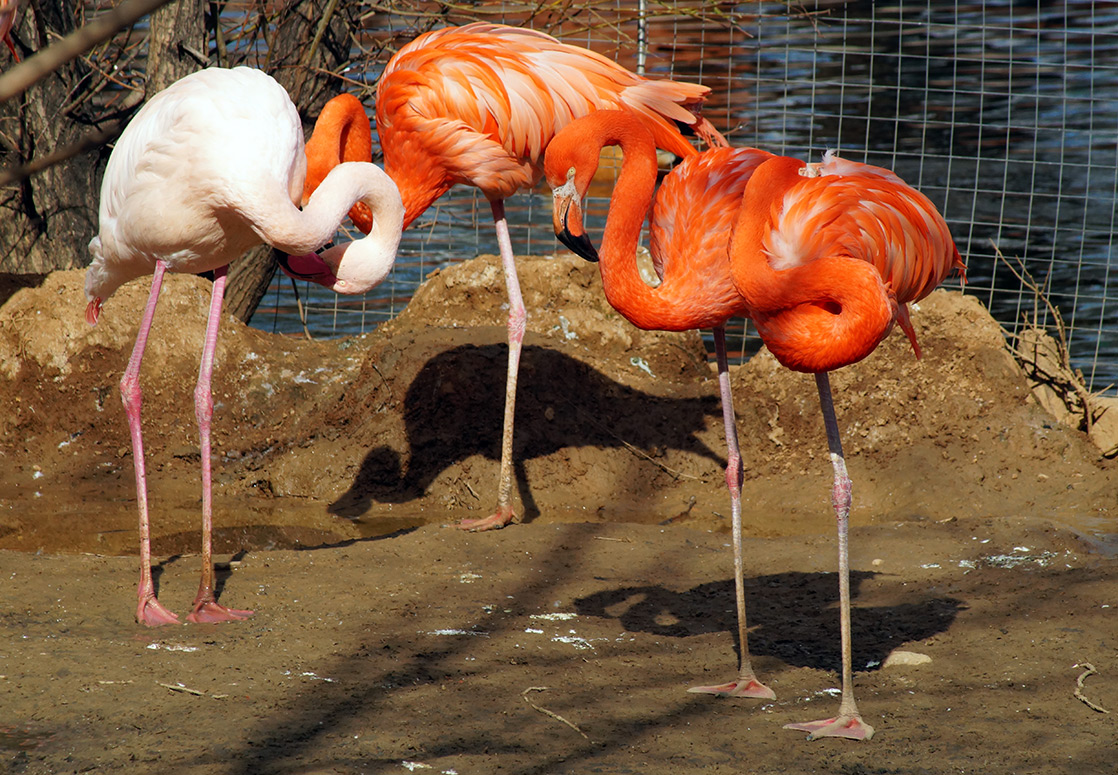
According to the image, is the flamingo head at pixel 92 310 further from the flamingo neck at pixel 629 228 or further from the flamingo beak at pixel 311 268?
the flamingo neck at pixel 629 228

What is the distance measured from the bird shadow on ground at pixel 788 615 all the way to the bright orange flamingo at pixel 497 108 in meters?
1.03

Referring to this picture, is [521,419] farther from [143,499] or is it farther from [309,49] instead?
[309,49]

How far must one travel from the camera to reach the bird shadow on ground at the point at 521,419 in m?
5.51

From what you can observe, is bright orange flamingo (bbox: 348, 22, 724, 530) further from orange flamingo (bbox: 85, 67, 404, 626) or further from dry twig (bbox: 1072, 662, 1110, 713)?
dry twig (bbox: 1072, 662, 1110, 713)

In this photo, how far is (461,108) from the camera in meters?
4.62

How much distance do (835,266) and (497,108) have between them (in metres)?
2.26

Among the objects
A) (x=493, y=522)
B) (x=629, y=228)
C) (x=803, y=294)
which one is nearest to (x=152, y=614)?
(x=493, y=522)

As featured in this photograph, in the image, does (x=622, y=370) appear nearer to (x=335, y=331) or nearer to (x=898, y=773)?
(x=335, y=331)

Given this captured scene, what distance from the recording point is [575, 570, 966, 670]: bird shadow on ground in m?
3.49

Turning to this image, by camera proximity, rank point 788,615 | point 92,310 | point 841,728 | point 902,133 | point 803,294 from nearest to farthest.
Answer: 1. point 841,728
2. point 803,294
3. point 788,615
4. point 92,310
5. point 902,133

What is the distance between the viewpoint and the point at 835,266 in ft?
9.21

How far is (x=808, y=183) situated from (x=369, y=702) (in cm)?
196

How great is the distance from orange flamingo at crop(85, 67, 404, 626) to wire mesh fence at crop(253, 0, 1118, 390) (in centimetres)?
234

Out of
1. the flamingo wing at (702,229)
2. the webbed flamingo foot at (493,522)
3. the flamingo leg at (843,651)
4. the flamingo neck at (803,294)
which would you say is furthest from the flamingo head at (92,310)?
the flamingo leg at (843,651)
